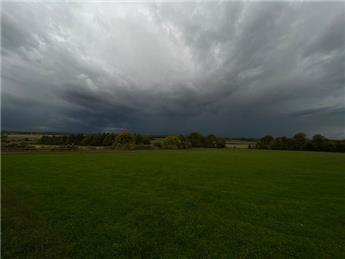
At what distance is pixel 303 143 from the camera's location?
323ft

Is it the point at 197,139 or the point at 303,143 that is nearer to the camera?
the point at 303,143

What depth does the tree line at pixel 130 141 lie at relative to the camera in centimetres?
8688

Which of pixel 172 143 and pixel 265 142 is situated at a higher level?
pixel 265 142

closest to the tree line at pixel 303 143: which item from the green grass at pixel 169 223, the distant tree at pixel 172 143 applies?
the distant tree at pixel 172 143

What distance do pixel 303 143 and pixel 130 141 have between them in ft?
293

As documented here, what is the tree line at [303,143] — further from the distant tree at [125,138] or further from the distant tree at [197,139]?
the distant tree at [125,138]

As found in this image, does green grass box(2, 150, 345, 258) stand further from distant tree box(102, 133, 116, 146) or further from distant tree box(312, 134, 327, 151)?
distant tree box(312, 134, 327, 151)

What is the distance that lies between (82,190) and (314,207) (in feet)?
47.5

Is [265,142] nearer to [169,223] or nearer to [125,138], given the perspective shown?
[125,138]

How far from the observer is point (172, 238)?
684cm

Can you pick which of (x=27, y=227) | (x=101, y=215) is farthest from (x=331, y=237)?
(x=27, y=227)

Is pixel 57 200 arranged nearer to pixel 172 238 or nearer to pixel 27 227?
pixel 27 227

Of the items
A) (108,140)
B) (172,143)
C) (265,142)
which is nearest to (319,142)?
(265,142)

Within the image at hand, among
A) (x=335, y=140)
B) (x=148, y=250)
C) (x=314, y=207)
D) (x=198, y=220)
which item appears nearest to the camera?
(x=148, y=250)
